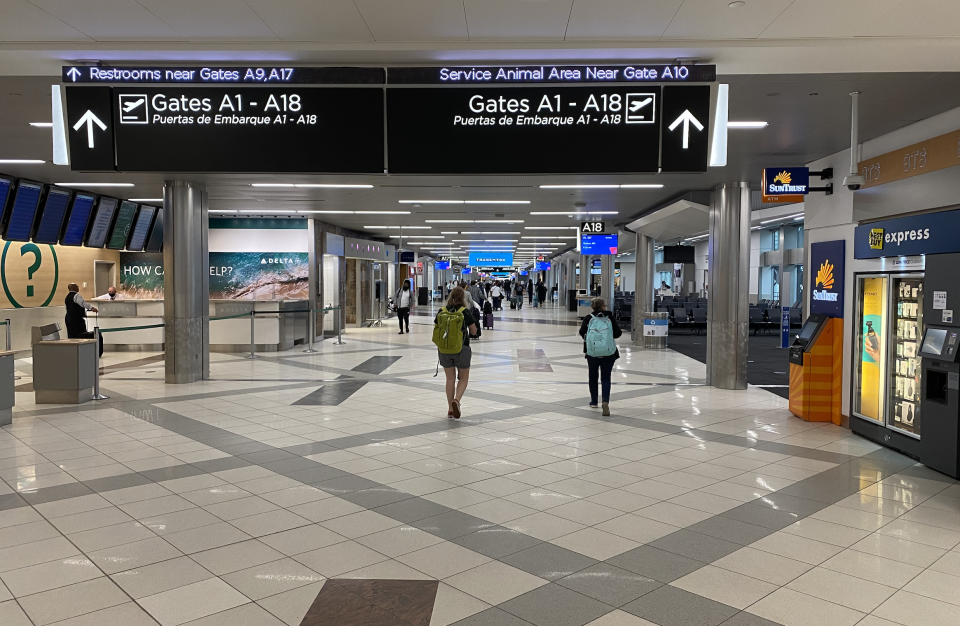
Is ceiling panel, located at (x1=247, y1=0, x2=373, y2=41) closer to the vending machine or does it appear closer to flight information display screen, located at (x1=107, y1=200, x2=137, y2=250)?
the vending machine

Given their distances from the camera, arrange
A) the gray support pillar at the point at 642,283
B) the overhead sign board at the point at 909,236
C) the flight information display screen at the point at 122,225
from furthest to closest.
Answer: the gray support pillar at the point at 642,283, the flight information display screen at the point at 122,225, the overhead sign board at the point at 909,236

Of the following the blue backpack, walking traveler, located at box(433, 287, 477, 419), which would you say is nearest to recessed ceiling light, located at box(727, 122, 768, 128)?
the blue backpack

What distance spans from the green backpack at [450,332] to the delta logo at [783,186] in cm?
429

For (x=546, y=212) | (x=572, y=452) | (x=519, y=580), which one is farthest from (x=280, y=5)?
(x=546, y=212)

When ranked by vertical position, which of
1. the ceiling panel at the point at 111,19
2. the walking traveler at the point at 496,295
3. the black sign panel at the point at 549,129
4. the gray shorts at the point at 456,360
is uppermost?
→ the ceiling panel at the point at 111,19

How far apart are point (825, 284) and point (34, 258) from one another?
15.6 meters

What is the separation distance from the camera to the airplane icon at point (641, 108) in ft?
15.4

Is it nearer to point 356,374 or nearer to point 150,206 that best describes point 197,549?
point 356,374

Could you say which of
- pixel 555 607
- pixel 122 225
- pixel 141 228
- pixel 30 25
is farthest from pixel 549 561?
pixel 141 228

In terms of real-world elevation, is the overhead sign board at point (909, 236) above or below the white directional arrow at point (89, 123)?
below

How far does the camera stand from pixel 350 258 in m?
23.2

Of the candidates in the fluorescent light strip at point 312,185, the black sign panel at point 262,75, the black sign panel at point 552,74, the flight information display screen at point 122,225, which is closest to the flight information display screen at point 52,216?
the flight information display screen at point 122,225

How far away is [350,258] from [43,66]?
1792cm

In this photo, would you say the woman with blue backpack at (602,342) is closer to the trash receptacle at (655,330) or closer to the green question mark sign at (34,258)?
the trash receptacle at (655,330)
